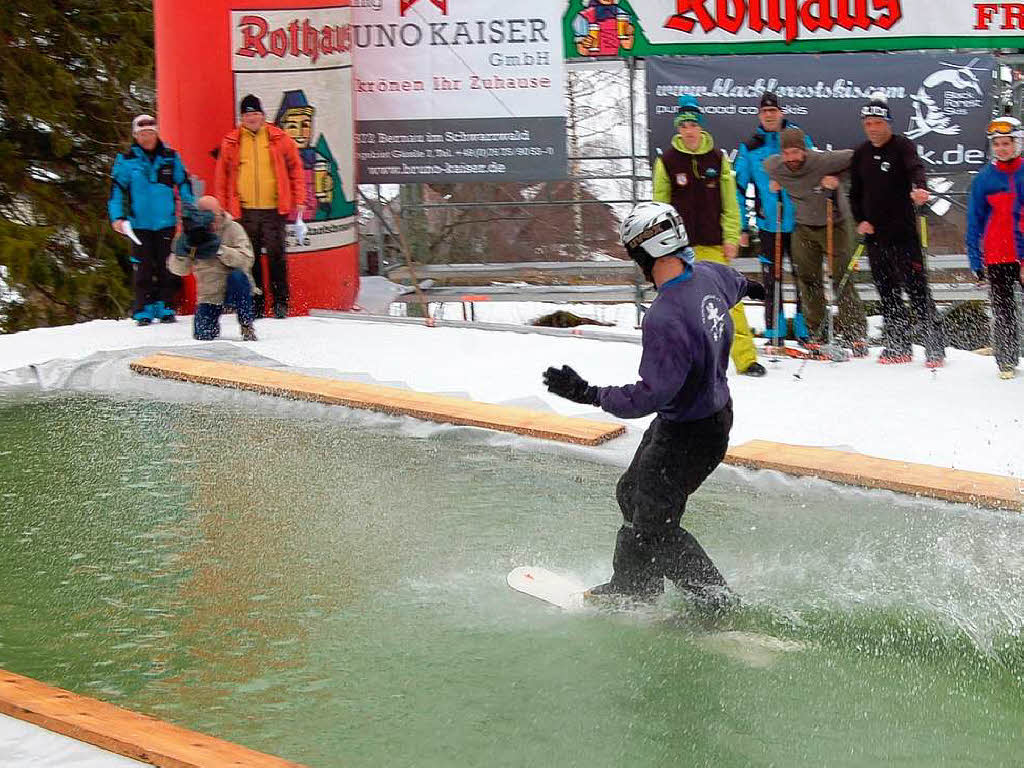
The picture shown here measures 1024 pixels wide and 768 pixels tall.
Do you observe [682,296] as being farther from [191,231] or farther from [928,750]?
[191,231]

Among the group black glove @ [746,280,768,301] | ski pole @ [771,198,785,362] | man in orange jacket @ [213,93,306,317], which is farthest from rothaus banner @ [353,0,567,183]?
black glove @ [746,280,768,301]

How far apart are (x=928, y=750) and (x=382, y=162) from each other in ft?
28.3

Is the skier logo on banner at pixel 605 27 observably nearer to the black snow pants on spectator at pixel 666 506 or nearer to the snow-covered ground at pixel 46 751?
the black snow pants on spectator at pixel 666 506

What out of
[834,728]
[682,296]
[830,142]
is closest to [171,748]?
[834,728]

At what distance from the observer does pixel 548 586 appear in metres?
5.27

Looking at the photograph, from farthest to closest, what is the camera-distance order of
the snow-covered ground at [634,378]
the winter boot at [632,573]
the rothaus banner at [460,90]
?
the rothaus banner at [460,90] → the snow-covered ground at [634,378] → the winter boot at [632,573]

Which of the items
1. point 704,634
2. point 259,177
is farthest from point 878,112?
point 704,634

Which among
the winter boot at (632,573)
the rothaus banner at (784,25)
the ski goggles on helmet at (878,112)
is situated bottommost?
the winter boot at (632,573)

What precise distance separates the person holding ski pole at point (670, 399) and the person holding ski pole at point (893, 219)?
4.07 m

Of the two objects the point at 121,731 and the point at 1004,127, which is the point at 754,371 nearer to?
the point at 1004,127

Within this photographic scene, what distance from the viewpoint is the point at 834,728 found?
4.10 m

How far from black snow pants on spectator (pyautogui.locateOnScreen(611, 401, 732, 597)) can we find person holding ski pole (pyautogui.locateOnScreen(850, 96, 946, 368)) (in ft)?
14.4

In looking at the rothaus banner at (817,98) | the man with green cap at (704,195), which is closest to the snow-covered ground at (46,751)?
the man with green cap at (704,195)

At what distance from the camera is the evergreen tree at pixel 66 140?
1466 cm
